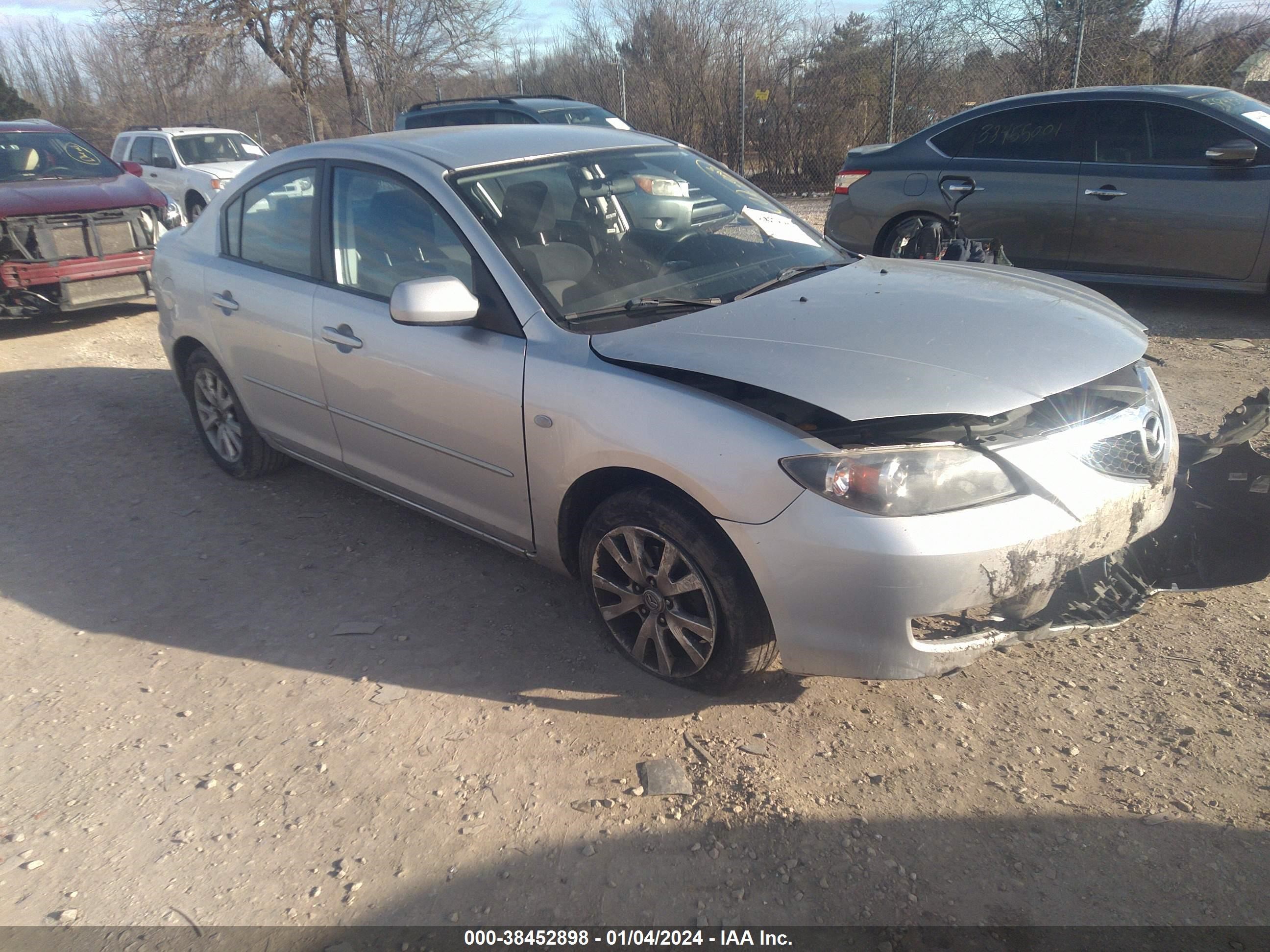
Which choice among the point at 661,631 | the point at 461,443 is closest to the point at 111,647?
the point at 461,443

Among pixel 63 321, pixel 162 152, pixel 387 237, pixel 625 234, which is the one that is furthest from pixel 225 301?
pixel 162 152

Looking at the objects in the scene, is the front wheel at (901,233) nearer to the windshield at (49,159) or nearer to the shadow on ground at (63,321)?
the shadow on ground at (63,321)

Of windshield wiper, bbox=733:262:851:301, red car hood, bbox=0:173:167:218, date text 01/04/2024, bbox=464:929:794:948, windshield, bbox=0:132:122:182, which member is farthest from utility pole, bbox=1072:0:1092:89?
date text 01/04/2024, bbox=464:929:794:948

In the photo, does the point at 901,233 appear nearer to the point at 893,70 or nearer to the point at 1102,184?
the point at 1102,184

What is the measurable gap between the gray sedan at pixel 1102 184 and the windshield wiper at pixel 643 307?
12.6 ft

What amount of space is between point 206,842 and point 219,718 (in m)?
0.62

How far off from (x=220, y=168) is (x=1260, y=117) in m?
13.9

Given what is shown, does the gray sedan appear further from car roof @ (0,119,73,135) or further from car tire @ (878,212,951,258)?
car roof @ (0,119,73,135)

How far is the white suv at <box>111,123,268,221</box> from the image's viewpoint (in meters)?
14.6

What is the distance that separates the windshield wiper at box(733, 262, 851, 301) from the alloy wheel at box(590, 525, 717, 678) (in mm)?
992

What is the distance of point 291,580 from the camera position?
409 centimetres

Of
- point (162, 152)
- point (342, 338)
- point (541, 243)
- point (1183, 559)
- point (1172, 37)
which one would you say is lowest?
point (1183, 559)

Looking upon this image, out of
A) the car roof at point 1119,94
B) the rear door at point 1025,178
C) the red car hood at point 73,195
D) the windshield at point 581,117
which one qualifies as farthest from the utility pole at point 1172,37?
the red car hood at point 73,195

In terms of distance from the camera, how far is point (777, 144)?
16.2 metres
